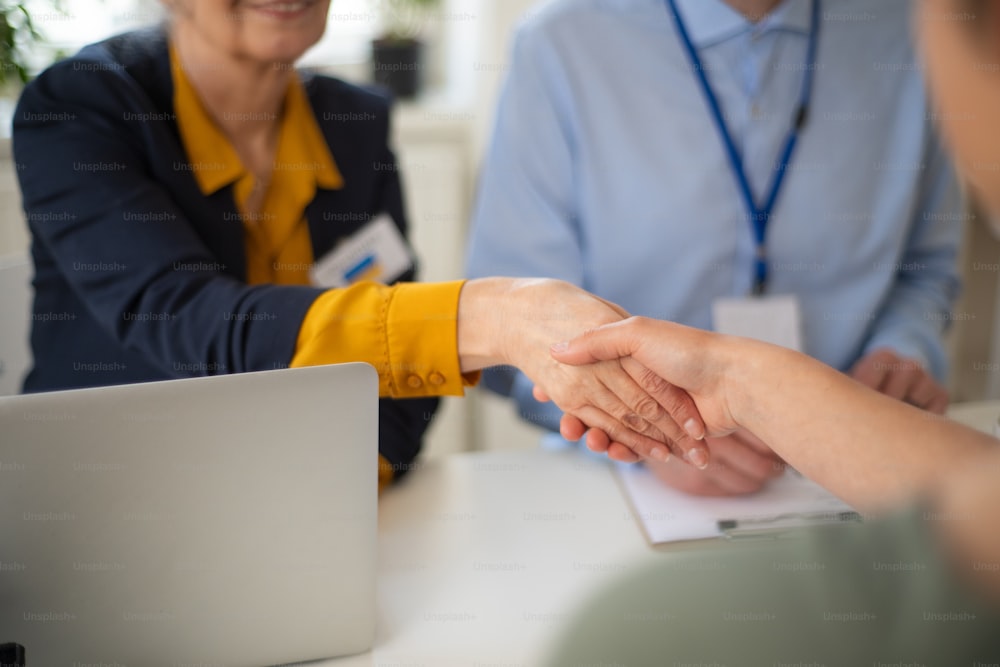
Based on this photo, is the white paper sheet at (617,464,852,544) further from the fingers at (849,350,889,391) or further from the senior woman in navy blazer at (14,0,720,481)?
the fingers at (849,350,889,391)

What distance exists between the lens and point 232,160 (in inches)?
54.6

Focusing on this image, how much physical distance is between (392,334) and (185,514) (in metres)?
0.39

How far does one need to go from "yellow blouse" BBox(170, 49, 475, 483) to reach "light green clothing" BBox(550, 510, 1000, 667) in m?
0.59

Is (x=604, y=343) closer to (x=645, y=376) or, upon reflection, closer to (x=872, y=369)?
(x=645, y=376)

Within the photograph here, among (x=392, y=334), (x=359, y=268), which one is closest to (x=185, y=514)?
(x=392, y=334)

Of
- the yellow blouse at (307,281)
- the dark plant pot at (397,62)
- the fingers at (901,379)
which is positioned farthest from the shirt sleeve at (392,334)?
the dark plant pot at (397,62)

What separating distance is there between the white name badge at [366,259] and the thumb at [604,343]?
0.47 m

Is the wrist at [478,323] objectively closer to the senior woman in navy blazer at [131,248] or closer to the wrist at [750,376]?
the senior woman in navy blazer at [131,248]

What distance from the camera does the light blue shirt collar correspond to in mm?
1591

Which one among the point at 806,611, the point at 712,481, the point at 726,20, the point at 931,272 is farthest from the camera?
the point at 931,272

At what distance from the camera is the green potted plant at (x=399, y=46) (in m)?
2.79

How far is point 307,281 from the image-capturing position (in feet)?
4.83

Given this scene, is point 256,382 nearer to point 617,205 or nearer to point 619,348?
point 619,348

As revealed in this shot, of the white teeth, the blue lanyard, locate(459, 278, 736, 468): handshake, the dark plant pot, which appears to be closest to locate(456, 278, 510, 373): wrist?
locate(459, 278, 736, 468): handshake
